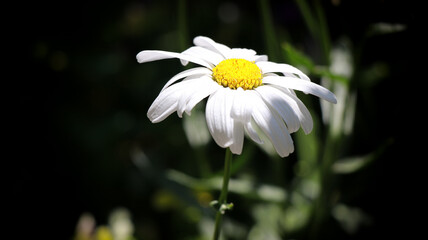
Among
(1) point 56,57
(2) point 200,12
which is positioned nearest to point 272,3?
(2) point 200,12

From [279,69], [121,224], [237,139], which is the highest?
[279,69]

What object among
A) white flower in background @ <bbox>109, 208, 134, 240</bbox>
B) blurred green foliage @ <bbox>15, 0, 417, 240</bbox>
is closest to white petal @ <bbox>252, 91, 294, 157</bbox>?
blurred green foliage @ <bbox>15, 0, 417, 240</bbox>

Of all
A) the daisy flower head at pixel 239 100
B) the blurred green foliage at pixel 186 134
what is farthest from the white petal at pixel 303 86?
the blurred green foliage at pixel 186 134

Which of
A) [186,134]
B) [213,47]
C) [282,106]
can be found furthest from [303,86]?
[186,134]

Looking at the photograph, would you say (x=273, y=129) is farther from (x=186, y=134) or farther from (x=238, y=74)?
(x=186, y=134)

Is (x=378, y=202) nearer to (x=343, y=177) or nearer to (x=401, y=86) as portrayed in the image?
(x=343, y=177)

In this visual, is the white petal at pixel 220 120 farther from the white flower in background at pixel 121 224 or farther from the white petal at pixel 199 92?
the white flower in background at pixel 121 224

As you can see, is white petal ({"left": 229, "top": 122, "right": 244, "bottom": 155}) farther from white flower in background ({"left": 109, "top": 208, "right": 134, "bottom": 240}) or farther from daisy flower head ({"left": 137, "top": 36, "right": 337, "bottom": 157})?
white flower in background ({"left": 109, "top": 208, "right": 134, "bottom": 240})
